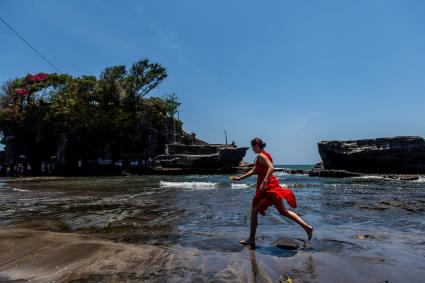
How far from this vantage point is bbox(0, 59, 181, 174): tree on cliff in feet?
145

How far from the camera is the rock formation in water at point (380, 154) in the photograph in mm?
39375

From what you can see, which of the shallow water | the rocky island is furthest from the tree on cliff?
the shallow water

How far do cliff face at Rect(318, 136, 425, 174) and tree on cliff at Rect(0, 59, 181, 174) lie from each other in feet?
75.5

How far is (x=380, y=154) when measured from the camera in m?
40.6

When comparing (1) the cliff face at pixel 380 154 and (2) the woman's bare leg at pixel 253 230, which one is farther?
(1) the cliff face at pixel 380 154

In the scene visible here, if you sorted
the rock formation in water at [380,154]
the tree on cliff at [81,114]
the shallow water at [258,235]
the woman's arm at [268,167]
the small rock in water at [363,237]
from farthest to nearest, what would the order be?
the tree on cliff at [81,114]
the rock formation in water at [380,154]
the small rock in water at [363,237]
the woman's arm at [268,167]
the shallow water at [258,235]

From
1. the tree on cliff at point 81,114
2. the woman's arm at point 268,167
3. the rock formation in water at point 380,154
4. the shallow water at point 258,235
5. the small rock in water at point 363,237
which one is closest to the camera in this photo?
the shallow water at point 258,235

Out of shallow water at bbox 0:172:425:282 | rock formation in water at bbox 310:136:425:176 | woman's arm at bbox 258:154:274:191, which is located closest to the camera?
shallow water at bbox 0:172:425:282

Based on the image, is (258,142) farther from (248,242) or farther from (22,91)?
(22,91)

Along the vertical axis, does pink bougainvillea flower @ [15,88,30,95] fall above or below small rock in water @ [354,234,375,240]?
above

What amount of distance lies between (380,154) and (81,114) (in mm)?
33618

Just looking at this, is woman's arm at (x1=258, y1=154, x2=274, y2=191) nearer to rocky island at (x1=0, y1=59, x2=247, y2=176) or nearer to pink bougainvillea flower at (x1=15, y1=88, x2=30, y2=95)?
rocky island at (x1=0, y1=59, x2=247, y2=176)

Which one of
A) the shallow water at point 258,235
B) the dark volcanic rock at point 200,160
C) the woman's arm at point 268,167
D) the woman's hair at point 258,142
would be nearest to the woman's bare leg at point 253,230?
the shallow water at point 258,235

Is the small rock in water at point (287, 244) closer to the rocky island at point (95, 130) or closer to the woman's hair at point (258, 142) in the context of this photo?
the woman's hair at point (258, 142)
